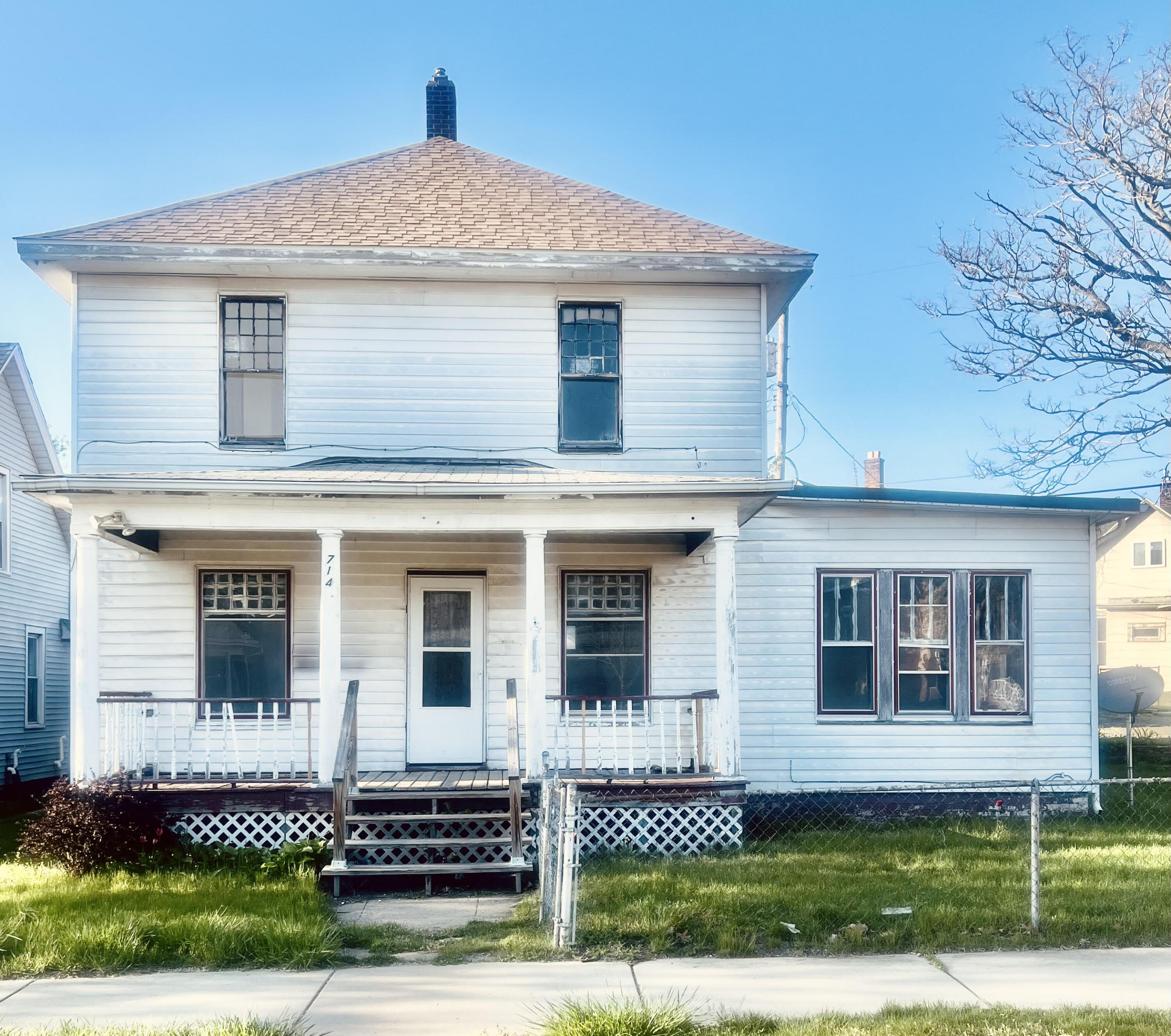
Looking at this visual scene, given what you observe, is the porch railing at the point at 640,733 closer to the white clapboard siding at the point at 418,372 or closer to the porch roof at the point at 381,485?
the porch roof at the point at 381,485

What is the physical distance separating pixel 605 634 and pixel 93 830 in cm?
552

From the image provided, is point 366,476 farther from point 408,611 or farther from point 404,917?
point 404,917

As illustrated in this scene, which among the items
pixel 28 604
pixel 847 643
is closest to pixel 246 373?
pixel 847 643

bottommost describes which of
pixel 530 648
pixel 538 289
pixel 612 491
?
pixel 530 648

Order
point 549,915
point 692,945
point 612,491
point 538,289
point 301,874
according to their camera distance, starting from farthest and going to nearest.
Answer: point 538,289 < point 612,491 < point 301,874 < point 549,915 < point 692,945

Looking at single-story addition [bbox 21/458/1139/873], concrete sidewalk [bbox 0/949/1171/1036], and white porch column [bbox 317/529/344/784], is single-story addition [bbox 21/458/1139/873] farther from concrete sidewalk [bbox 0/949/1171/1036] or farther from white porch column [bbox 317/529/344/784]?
concrete sidewalk [bbox 0/949/1171/1036]

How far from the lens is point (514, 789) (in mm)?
9625

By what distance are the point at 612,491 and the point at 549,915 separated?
4005mm

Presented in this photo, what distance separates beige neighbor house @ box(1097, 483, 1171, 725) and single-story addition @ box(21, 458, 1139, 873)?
27363mm

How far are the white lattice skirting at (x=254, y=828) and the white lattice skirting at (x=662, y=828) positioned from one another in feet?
8.19

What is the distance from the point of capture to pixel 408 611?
12.2 meters

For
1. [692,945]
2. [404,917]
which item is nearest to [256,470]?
[404,917]

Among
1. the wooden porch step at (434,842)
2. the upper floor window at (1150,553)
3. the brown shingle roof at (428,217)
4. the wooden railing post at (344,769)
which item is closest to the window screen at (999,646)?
the brown shingle roof at (428,217)

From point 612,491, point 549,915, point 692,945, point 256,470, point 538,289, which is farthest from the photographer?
point 538,289
